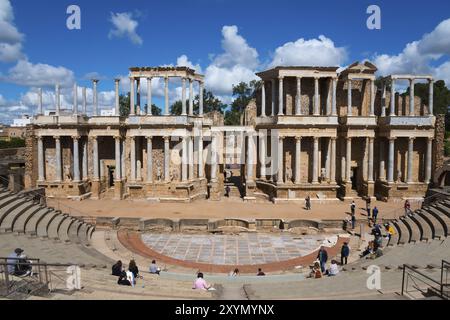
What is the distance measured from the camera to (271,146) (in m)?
37.2

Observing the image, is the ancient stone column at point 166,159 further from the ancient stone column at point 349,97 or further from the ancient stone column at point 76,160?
the ancient stone column at point 349,97

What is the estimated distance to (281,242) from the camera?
23.1 metres

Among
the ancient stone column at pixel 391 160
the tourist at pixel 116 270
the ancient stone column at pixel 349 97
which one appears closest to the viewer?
the tourist at pixel 116 270

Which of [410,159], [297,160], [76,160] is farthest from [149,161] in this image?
[410,159]

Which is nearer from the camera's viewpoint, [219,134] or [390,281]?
[390,281]

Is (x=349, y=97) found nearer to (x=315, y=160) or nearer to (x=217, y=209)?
(x=315, y=160)

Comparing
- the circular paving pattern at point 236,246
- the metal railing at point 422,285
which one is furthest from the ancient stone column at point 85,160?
the metal railing at point 422,285

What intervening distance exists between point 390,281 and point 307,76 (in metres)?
25.5

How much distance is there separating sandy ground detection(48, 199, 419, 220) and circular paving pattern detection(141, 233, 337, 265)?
406cm

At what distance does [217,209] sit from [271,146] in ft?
30.8

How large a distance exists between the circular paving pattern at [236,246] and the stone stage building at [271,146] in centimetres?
1105

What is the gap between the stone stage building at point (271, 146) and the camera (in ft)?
116

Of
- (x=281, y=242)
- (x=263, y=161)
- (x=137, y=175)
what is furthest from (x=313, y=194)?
(x=137, y=175)
